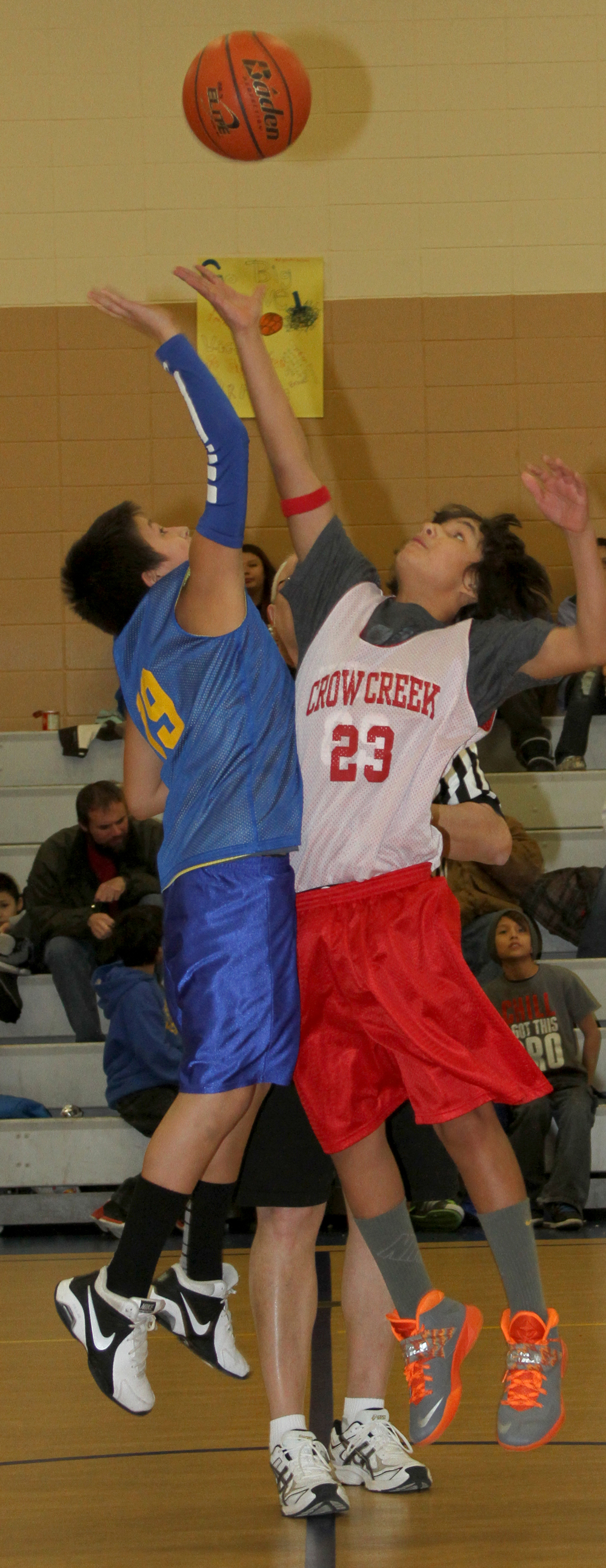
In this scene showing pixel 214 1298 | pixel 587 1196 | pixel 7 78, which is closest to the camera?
pixel 214 1298

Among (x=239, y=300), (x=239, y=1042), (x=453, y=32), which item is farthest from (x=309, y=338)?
(x=239, y=1042)

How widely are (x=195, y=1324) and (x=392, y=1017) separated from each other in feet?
2.09

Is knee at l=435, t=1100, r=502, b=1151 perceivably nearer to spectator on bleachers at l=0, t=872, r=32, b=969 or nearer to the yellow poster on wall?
spectator on bleachers at l=0, t=872, r=32, b=969

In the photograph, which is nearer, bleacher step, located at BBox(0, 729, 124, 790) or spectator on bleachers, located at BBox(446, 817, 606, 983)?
spectator on bleachers, located at BBox(446, 817, 606, 983)

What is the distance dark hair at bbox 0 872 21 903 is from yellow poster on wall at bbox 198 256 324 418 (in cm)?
344

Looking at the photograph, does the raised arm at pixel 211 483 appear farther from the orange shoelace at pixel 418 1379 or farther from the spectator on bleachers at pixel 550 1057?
the spectator on bleachers at pixel 550 1057

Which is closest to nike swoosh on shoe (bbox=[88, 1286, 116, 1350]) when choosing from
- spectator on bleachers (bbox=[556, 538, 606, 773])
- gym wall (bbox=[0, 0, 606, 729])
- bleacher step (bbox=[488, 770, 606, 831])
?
bleacher step (bbox=[488, 770, 606, 831])

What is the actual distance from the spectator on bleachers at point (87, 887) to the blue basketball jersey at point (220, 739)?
3.28 metres

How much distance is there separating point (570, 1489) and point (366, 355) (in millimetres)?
7097

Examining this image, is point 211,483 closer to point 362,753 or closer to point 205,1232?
point 362,753

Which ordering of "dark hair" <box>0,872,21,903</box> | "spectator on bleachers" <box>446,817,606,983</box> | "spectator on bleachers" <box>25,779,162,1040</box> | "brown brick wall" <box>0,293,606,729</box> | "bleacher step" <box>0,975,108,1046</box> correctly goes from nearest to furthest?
"spectator on bleachers" <box>446,817,606,983</box>, "spectator on bleachers" <box>25,779,162,1040</box>, "bleacher step" <box>0,975,108,1046</box>, "dark hair" <box>0,872,21,903</box>, "brown brick wall" <box>0,293,606,729</box>

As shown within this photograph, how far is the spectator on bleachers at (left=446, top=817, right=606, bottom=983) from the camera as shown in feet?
17.9

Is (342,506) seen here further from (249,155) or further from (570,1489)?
(570,1489)

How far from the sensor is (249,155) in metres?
Answer: 3.38
